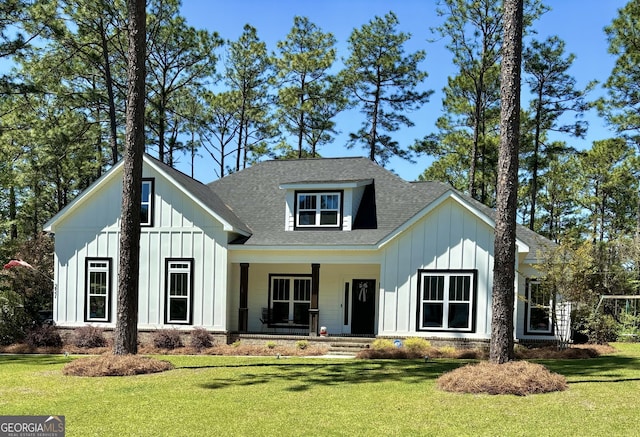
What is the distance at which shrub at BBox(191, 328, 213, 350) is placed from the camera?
57.6 feet

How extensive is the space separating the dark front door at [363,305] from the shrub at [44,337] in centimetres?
1029

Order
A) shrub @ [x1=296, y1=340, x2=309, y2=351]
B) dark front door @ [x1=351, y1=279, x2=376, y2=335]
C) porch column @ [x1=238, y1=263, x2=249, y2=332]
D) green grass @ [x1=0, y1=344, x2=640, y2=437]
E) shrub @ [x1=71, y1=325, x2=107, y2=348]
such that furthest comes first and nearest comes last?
dark front door @ [x1=351, y1=279, x2=376, y2=335] → porch column @ [x1=238, y1=263, x2=249, y2=332] → shrub @ [x1=71, y1=325, x2=107, y2=348] → shrub @ [x1=296, y1=340, x2=309, y2=351] → green grass @ [x1=0, y1=344, x2=640, y2=437]

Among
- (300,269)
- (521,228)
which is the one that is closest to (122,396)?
(300,269)

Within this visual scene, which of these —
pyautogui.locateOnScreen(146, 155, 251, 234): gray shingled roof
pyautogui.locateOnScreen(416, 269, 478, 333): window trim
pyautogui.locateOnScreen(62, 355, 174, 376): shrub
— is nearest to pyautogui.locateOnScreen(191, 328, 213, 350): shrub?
pyautogui.locateOnScreen(146, 155, 251, 234): gray shingled roof

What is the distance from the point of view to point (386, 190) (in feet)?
68.5

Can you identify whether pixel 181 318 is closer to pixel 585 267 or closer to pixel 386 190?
pixel 386 190

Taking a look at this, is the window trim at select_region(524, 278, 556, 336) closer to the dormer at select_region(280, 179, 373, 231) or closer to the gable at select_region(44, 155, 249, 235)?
the dormer at select_region(280, 179, 373, 231)

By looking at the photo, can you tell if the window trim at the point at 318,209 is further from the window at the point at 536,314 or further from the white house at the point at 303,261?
the window at the point at 536,314

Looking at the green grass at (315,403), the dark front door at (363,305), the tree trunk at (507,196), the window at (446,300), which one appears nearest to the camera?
the green grass at (315,403)

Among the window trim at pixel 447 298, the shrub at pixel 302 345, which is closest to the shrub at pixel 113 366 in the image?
the shrub at pixel 302 345

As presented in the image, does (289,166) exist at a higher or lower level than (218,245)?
higher

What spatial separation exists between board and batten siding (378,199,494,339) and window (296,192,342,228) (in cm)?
283

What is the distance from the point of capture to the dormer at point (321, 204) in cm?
1933

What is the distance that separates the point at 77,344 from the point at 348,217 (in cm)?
1028
